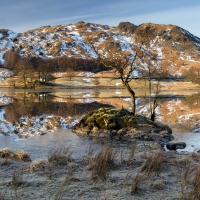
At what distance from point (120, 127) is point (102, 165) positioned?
12962 millimetres

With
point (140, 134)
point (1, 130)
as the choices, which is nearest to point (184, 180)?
point (140, 134)

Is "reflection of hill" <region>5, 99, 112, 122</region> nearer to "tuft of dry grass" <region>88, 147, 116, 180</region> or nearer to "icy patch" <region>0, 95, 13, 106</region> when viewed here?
"icy patch" <region>0, 95, 13, 106</region>

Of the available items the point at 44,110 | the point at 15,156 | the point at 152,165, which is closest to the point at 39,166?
the point at 15,156

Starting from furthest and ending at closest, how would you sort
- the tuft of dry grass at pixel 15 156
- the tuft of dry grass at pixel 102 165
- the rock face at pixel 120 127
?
the rock face at pixel 120 127 → the tuft of dry grass at pixel 15 156 → the tuft of dry grass at pixel 102 165

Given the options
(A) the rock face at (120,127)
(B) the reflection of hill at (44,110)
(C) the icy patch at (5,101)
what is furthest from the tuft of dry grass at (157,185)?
(C) the icy patch at (5,101)

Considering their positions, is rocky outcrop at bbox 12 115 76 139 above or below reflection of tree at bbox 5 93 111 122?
below

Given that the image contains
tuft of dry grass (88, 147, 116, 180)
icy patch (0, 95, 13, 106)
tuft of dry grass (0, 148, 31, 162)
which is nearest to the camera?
tuft of dry grass (88, 147, 116, 180)

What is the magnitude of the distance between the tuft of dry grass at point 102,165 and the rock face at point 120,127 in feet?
31.8

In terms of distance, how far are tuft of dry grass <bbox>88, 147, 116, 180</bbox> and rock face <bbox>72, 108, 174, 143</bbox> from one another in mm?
9704

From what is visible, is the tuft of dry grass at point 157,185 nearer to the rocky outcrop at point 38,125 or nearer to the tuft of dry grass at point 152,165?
the tuft of dry grass at point 152,165

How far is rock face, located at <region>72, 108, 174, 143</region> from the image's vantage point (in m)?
21.8

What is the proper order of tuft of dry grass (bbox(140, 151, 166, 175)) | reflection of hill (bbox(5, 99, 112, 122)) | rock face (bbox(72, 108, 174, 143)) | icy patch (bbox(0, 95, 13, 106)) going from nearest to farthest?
1. tuft of dry grass (bbox(140, 151, 166, 175))
2. rock face (bbox(72, 108, 174, 143))
3. reflection of hill (bbox(5, 99, 112, 122))
4. icy patch (bbox(0, 95, 13, 106))

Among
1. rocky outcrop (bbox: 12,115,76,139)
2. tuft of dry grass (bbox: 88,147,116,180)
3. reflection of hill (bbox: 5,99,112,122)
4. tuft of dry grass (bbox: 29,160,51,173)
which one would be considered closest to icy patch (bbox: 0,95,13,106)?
reflection of hill (bbox: 5,99,112,122)

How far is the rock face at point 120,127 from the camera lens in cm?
2180
